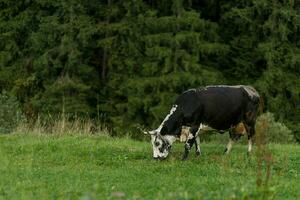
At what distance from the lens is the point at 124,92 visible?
41.6 m

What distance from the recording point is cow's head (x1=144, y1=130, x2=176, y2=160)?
637 inches

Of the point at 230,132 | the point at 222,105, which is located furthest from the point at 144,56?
the point at 222,105

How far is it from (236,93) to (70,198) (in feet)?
23.0

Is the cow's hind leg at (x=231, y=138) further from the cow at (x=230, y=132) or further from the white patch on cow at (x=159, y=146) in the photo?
the white patch on cow at (x=159, y=146)

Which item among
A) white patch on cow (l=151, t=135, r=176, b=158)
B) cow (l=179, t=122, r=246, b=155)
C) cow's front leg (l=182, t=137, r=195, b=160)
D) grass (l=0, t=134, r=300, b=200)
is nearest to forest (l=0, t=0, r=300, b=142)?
cow (l=179, t=122, r=246, b=155)

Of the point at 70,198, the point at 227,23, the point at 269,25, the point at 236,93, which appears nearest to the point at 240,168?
the point at 236,93

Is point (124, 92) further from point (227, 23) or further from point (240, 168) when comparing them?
point (240, 168)

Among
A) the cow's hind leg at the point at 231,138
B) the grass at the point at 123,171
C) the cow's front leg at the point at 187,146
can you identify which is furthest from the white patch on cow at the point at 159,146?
the cow's hind leg at the point at 231,138

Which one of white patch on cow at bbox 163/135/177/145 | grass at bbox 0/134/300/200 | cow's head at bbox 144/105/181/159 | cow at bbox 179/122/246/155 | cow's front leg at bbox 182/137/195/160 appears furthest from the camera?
cow at bbox 179/122/246/155

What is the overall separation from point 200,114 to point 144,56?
25.8 meters

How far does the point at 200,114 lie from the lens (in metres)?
16.7

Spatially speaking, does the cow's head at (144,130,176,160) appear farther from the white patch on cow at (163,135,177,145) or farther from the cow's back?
the cow's back

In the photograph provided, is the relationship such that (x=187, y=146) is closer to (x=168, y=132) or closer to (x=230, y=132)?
(x=168, y=132)

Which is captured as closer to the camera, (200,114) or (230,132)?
(200,114)
